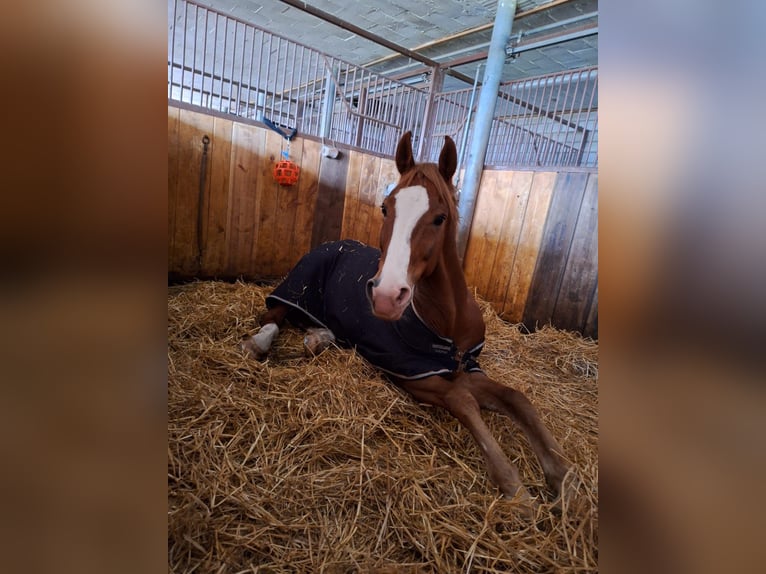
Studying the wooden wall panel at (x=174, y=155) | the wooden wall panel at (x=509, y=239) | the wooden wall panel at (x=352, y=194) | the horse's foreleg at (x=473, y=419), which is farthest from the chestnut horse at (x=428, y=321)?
the wooden wall panel at (x=352, y=194)

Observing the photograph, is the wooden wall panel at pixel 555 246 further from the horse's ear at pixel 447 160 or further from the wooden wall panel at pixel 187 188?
the wooden wall panel at pixel 187 188

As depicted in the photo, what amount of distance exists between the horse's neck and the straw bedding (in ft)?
1.08

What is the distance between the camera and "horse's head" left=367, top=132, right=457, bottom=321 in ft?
3.82

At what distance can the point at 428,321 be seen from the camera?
58.2 inches

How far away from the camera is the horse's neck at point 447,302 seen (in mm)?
1448

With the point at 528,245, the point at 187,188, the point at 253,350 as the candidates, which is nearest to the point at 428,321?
the point at 253,350

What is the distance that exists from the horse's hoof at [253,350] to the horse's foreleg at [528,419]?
101 cm

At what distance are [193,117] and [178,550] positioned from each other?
9.53 feet

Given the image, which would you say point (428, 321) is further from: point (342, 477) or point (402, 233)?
point (342, 477)

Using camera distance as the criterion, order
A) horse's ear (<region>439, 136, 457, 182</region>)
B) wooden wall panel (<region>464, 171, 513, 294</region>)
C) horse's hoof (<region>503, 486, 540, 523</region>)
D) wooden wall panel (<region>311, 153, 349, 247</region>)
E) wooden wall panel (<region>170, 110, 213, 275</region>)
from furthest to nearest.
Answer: wooden wall panel (<region>311, 153, 349, 247</region>)
wooden wall panel (<region>464, 171, 513, 294</region>)
wooden wall panel (<region>170, 110, 213, 275</region>)
horse's ear (<region>439, 136, 457, 182</region>)
horse's hoof (<region>503, 486, 540, 523</region>)

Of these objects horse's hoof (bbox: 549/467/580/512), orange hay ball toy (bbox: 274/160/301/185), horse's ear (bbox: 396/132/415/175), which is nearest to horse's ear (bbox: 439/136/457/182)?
horse's ear (bbox: 396/132/415/175)

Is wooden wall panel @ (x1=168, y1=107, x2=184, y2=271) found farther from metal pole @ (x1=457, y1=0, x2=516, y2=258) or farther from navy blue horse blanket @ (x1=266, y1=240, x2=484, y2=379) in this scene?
metal pole @ (x1=457, y1=0, x2=516, y2=258)
